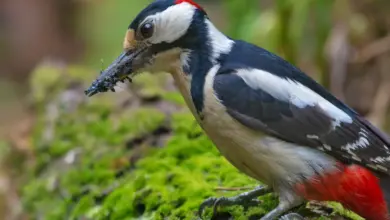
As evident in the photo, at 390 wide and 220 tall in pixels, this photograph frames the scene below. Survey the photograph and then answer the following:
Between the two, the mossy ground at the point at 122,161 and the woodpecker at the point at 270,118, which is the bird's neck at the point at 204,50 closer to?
the woodpecker at the point at 270,118

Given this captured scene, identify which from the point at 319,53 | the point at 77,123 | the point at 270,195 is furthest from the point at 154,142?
the point at 319,53

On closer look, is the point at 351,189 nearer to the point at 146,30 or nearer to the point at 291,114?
the point at 291,114

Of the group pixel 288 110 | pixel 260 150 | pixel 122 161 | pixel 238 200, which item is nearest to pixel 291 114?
pixel 288 110

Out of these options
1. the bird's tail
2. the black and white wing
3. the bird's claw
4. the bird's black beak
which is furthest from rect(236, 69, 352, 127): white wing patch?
the bird's claw

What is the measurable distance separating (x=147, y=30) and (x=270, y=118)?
1.62 feet

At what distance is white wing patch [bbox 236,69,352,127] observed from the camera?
7.34 feet

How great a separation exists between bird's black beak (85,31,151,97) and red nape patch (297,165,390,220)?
0.67 meters

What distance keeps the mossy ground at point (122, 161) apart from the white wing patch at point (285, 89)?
429mm

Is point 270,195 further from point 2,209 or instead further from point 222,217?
point 2,209

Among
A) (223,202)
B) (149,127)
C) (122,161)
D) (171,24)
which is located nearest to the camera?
(171,24)

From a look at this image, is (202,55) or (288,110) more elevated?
(202,55)

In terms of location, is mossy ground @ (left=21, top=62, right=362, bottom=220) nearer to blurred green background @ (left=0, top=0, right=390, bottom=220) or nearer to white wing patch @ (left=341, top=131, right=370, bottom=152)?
blurred green background @ (left=0, top=0, right=390, bottom=220)

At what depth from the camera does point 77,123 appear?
3.81 m

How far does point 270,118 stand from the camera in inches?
87.0
